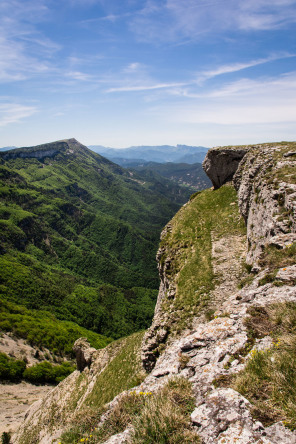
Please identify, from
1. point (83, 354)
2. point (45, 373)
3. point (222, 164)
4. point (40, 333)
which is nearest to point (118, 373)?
point (83, 354)

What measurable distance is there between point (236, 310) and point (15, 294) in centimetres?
16094

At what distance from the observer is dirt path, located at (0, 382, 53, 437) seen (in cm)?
4451

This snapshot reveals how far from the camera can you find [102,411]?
8.35 meters

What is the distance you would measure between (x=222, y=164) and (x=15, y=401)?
7253 cm

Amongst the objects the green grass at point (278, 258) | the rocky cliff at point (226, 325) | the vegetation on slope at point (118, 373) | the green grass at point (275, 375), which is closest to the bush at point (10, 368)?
the rocky cliff at point (226, 325)

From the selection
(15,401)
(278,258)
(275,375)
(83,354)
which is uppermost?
(278,258)

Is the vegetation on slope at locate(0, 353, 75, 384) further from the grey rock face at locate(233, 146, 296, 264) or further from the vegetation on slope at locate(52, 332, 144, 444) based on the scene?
the grey rock face at locate(233, 146, 296, 264)

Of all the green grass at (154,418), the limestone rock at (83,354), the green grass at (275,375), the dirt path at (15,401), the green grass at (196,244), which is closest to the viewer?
the green grass at (275,375)

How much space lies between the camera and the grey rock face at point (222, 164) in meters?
36.4

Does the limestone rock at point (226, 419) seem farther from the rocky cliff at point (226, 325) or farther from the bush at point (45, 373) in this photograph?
the bush at point (45, 373)

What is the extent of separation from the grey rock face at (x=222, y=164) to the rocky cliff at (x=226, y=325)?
0.17m

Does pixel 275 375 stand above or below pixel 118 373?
above

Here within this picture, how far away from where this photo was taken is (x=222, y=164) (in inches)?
1512

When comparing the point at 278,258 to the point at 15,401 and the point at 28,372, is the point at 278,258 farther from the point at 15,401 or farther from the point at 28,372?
the point at 28,372
